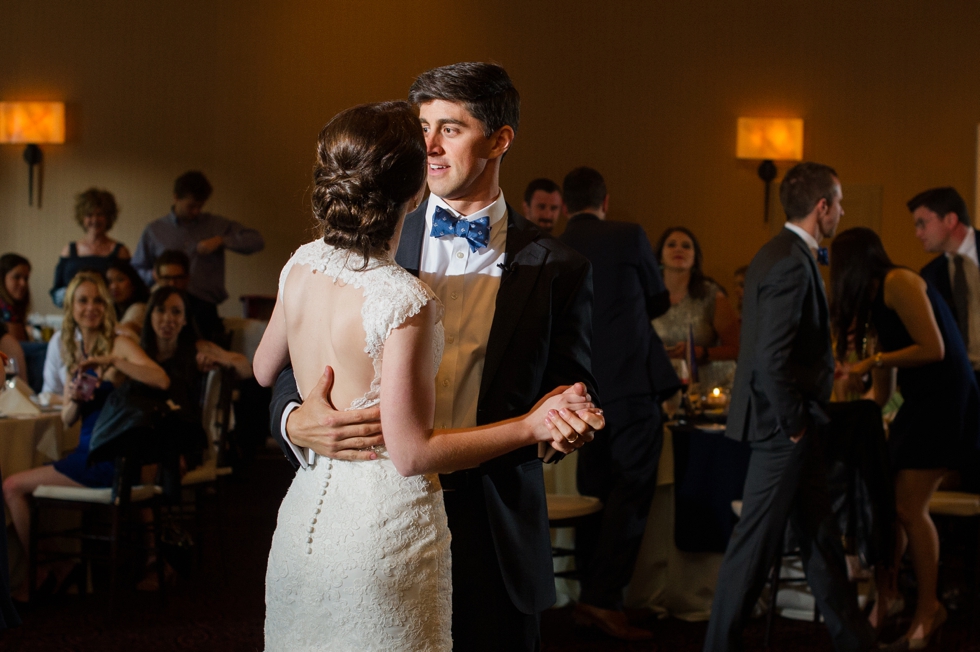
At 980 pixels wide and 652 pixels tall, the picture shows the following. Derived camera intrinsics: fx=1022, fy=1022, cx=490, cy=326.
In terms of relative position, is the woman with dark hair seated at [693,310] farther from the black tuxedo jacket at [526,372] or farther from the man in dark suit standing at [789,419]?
the black tuxedo jacket at [526,372]

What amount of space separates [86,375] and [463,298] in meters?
3.08

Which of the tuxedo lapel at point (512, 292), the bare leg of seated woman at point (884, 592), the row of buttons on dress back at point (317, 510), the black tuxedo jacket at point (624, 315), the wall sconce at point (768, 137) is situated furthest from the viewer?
the wall sconce at point (768, 137)

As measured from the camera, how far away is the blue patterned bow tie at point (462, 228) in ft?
6.12

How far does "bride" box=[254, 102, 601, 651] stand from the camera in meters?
1.51

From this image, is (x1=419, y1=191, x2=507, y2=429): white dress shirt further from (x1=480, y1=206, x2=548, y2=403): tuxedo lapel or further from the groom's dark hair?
the groom's dark hair

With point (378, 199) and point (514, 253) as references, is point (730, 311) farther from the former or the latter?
point (378, 199)

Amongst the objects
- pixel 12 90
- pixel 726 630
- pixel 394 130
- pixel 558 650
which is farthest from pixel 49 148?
pixel 394 130

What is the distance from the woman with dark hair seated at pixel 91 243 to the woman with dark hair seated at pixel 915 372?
4991 millimetres

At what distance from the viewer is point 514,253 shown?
187 centimetres

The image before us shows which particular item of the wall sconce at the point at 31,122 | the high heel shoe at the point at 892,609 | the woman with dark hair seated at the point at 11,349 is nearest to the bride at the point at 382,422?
the high heel shoe at the point at 892,609

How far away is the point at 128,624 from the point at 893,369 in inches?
126

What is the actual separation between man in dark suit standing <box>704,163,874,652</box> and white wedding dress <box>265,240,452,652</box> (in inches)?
75.7

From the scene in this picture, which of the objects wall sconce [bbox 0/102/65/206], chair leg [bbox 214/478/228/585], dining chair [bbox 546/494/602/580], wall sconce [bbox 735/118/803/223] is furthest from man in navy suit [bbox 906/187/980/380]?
wall sconce [bbox 0/102/65/206]

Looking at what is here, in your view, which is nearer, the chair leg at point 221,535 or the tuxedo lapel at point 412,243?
the tuxedo lapel at point 412,243
